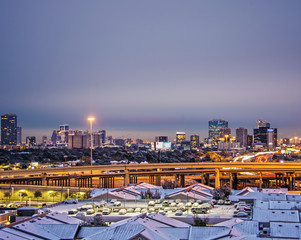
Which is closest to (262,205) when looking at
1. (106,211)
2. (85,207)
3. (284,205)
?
(284,205)

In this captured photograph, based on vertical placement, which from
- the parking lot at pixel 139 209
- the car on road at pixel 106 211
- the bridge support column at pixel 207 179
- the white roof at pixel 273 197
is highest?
the white roof at pixel 273 197

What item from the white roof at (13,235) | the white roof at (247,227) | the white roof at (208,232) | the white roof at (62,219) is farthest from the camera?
the white roof at (62,219)

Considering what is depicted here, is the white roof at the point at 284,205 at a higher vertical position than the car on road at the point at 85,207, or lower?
higher

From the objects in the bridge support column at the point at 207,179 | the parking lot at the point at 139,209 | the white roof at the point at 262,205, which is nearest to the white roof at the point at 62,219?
the parking lot at the point at 139,209

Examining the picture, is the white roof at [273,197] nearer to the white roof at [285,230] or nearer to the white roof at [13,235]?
the white roof at [285,230]

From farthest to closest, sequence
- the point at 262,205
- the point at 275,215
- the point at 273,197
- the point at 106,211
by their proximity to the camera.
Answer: the point at 273,197, the point at 106,211, the point at 262,205, the point at 275,215

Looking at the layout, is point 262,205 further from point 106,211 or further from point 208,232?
point 106,211

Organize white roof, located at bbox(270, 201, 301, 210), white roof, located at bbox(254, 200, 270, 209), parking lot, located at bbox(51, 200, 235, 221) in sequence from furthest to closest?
parking lot, located at bbox(51, 200, 235, 221) < white roof, located at bbox(254, 200, 270, 209) < white roof, located at bbox(270, 201, 301, 210)

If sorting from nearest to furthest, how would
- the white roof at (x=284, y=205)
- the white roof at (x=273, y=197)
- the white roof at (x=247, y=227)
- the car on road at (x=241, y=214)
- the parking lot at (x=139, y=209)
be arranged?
the white roof at (x=247, y=227) → the car on road at (x=241, y=214) → the white roof at (x=284, y=205) → the parking lot at (x=139, y=209) → the white roof at (x=273, y=197)

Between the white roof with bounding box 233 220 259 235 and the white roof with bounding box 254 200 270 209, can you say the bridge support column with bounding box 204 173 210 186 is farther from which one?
the white roof with bounding box 233 220 259 235

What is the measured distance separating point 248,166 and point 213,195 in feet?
112

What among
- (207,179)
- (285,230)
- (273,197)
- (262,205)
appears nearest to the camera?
(285,230)

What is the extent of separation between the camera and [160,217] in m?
26.7

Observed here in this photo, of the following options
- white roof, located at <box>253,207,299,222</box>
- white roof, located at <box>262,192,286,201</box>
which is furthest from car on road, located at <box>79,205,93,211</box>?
white roof, located at <box>262,192,286,201</box>
